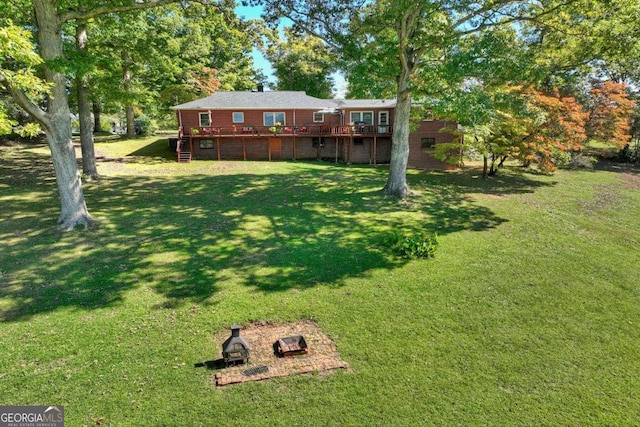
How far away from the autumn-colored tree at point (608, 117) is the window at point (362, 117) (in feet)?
51.4

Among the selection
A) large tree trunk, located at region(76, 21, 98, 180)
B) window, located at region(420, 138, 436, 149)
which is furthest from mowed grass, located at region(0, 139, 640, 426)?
window, located at region(420, 138, 436, 149)

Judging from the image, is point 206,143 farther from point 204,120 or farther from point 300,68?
point 300,68

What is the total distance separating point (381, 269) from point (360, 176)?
13121mm

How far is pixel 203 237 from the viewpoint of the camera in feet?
38.0

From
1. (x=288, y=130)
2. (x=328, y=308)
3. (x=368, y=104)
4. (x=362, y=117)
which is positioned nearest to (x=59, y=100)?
(x=328, y=308)

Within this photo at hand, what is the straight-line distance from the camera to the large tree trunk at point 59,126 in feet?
34.8

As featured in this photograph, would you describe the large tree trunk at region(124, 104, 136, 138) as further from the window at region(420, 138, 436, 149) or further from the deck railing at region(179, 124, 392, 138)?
the window at region(420, 138, 436, 149)

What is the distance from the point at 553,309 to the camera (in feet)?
26.2

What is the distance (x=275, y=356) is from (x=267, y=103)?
25879 mm

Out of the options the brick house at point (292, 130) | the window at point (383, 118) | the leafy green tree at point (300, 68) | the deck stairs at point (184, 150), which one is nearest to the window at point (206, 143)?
the brick house at point (292, 130)

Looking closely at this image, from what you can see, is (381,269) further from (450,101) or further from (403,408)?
(450,101)

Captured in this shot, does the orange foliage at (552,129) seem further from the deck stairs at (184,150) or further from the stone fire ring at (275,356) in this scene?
the deck stairs at (184,150)

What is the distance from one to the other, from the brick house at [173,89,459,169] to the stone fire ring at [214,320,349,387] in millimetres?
22828

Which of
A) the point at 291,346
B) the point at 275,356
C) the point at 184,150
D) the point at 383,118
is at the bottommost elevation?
the point at 275,356
